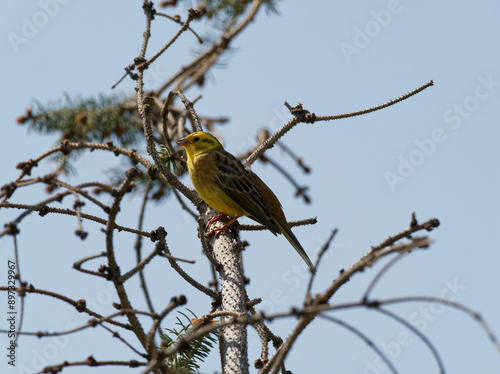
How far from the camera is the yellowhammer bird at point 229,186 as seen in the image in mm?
5641

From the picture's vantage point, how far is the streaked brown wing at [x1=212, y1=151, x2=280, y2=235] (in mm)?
5809

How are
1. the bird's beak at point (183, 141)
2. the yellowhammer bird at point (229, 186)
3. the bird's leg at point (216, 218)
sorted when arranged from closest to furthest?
the bird's leg at point (216, 218)
the yellowhammer bird at point (229, 186)
the bird's beak at point (183, 141)

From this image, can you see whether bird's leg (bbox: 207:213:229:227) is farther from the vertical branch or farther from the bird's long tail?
the bird's long tail

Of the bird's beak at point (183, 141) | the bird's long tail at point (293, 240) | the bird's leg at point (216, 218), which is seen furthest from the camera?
the bird's beak at point (183, 141)

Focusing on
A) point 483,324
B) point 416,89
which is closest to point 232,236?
point 416,89

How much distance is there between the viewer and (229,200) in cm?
574

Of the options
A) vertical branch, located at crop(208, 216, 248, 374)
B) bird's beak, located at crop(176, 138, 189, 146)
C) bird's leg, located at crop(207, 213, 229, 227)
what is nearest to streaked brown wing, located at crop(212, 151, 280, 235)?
bird's beak, located at crop(176, 138, 189, 146)

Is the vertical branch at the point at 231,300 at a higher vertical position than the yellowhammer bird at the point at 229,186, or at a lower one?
lower

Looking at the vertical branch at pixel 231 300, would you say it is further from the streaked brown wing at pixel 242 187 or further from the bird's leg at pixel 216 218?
the streaked brown wing at pixel 242 187

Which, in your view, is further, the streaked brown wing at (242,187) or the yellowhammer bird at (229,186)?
the streaked brown wing at (242,187)

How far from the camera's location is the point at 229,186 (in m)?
5.89

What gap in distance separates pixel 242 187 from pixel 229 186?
7.5 inches

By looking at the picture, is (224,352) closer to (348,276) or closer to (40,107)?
(348,276)

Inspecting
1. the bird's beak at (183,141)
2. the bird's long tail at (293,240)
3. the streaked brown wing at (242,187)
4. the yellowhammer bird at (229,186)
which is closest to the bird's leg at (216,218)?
the yellowhammer bird at (229,186)
